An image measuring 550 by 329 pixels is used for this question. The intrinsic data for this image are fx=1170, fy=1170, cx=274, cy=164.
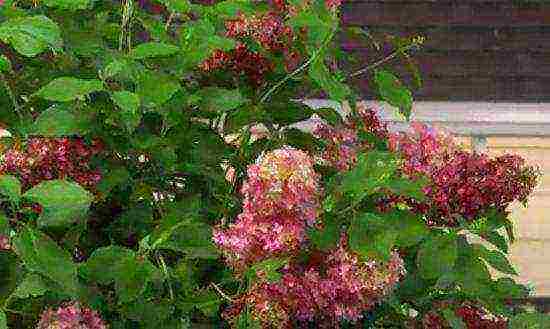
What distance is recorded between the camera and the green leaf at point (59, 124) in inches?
58.0

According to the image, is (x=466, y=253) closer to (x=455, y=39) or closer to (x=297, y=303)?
A: (x=297, y=303)

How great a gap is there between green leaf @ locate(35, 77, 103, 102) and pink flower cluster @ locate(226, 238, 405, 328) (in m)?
0.32

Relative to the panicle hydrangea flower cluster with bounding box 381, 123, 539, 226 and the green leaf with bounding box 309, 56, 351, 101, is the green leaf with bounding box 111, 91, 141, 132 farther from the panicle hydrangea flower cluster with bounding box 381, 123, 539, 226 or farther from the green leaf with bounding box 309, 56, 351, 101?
the panicle hydrangea flower cluster with bounding box 381, 123, 539, 226

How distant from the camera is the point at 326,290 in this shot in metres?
1.36

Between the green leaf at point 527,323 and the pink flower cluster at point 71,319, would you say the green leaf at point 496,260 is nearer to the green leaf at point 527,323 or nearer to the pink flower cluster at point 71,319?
the green leaf at point 527,323

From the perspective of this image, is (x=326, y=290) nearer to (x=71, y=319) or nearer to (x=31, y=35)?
(x=71, y=319)

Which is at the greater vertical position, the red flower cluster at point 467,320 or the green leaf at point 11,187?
the green leaf at point 11,187

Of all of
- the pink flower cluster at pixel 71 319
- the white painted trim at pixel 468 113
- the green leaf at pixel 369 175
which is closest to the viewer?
the pink flower cluster at pixel 71 319

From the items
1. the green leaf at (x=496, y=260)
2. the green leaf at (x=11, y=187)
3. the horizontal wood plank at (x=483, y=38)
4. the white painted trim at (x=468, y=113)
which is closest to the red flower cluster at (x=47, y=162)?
the green leaf at (x=11, y=187)

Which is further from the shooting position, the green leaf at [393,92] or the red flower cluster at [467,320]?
the green leaf at [393,92]

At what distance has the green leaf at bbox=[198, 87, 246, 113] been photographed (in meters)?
1.62

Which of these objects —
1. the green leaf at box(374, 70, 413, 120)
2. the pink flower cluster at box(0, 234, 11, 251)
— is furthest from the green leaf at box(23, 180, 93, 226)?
the green leaf at box(374, 70, 413, 120)

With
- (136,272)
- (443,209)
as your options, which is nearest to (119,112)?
(136,272)

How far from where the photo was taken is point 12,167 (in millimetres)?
1491
